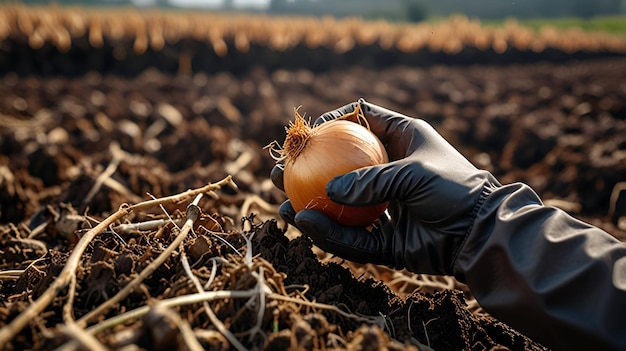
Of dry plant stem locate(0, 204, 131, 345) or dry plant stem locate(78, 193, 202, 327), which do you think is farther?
dry plant stem locate(78, 193, 202, 327)

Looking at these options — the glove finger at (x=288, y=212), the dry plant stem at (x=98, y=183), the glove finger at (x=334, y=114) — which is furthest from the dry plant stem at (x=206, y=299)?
the dry plant stem at (x=98, y=183)

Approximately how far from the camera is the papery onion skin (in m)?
2.11

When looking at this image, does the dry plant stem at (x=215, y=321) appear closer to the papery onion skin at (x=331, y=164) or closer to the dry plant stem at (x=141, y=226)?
the dry plant stem at (x=141, y=226)

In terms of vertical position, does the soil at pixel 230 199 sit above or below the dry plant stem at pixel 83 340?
below

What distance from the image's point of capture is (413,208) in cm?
208

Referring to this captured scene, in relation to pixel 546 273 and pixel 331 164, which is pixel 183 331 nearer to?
pixel 331 164

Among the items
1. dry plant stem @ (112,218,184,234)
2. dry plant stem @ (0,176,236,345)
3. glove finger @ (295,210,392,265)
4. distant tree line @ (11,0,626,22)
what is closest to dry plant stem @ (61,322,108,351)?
dry plant stem @ (0,176,236,345)

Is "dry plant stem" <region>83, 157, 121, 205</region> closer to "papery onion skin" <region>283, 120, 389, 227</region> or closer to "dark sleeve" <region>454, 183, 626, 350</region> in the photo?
"papery onion skin" <region>283, 120, 389, 227</region>

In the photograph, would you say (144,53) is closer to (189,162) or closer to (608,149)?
(189,162)

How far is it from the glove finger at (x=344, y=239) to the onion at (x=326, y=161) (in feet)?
0.20

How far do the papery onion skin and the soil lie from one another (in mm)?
186

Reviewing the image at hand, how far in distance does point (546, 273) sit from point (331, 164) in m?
0.89

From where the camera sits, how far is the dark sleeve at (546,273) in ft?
5.79

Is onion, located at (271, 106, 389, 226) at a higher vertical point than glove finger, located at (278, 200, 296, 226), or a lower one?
higher
